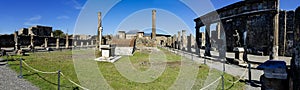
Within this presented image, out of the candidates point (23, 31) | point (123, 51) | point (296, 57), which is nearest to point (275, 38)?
point (296, 57)

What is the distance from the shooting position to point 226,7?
62.2 feet

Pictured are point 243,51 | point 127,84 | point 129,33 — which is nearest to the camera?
point 127,84

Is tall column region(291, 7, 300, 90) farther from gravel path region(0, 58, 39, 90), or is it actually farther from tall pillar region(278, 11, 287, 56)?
tall pillar region(278, 11, 287, 56)

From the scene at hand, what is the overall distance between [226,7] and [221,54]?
5170 mm

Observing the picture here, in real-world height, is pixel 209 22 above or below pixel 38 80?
above

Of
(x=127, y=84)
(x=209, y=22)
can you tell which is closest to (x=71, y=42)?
(x=209, y=22)

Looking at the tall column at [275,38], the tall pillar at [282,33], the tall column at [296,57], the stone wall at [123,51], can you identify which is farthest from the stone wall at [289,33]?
the tall column at [296,57]

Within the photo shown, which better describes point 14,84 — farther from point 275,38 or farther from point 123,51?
point 123,51

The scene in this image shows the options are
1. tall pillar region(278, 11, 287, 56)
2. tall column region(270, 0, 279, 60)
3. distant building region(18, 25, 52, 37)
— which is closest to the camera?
tall column region(270, 0, 279, 60)

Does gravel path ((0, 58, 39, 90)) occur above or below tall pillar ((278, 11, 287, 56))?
below

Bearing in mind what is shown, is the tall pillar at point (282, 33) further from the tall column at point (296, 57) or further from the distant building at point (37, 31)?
the distant building at point (37, 31)

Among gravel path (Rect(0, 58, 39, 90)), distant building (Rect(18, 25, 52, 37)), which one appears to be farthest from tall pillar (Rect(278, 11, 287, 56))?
distant building (Rect(18, 25, 52, 37))

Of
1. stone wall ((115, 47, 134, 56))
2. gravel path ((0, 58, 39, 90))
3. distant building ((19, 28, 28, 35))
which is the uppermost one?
distant building ((19, 28, 28, 35))

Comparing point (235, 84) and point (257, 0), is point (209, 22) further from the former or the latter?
point (235, 84)
